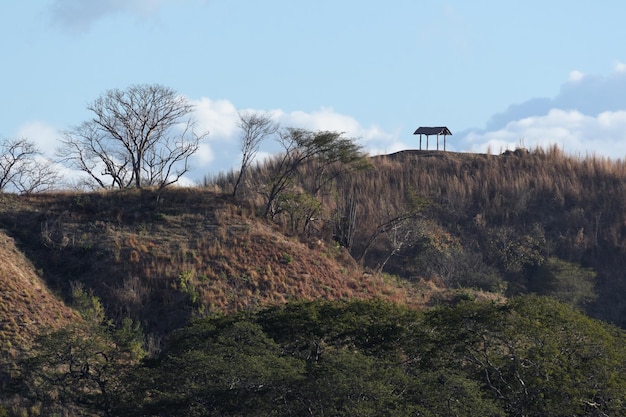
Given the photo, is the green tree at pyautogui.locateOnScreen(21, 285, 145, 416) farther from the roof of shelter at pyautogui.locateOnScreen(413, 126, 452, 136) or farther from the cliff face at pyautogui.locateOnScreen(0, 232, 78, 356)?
the roof of shelter at pyautogui.locateOnScreen(413, 126, 452, 136)

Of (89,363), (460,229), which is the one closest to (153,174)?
(460,229)

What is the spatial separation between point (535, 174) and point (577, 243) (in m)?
7.84

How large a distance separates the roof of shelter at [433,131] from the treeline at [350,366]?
41.5 metres

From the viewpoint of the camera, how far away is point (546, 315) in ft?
122

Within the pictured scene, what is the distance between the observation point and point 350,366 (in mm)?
33188

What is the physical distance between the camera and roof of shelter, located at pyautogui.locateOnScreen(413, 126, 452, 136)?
3228 inches

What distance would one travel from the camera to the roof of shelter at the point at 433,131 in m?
82.0

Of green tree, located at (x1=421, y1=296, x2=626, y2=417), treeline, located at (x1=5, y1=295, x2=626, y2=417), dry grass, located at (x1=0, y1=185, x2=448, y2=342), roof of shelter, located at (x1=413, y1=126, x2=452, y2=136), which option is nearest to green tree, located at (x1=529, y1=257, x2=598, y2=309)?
dry grass, located at (x1=0, y1=185, x2=448, y2=342)

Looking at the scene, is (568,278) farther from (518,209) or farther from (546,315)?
(546,315)

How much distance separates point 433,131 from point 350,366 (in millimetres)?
50636

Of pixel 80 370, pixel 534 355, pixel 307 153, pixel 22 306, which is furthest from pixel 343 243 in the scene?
pixel 534 355

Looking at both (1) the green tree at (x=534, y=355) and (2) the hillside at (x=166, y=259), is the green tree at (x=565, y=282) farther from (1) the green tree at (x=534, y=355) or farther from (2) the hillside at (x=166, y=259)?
(1) the green tree at (x=534, y=355)

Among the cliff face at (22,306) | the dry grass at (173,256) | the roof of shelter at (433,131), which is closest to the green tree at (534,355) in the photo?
the dry grass at (173,256)

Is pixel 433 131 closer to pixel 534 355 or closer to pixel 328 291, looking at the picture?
pixel 328 291
